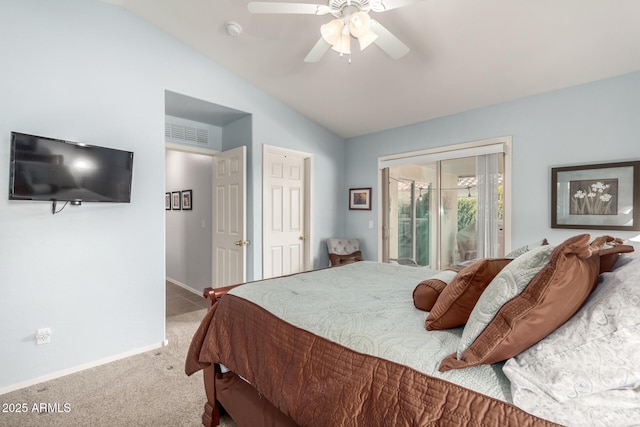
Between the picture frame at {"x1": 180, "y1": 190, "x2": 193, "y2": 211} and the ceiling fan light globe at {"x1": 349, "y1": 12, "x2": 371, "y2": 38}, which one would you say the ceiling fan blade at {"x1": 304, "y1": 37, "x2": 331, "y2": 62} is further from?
the picture frame at {"x1": 180, "y1": 190, "x2": 193, "y2": 211}

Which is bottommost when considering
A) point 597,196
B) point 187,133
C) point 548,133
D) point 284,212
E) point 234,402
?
point 234,402

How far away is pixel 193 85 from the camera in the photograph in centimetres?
309

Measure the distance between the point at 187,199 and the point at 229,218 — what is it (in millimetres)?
1494

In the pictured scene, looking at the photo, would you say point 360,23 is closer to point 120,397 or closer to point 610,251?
point 610,251

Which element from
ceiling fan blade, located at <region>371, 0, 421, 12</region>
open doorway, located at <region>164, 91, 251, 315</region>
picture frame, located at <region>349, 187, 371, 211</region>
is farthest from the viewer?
picture frame, located at <region>349, 187, 371, 211</region>

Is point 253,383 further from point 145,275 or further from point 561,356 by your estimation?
point 145,275

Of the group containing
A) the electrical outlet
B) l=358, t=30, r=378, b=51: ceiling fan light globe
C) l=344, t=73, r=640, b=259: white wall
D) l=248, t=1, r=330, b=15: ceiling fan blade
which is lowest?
the electrical outlet

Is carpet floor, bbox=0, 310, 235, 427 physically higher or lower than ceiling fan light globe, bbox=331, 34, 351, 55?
lower

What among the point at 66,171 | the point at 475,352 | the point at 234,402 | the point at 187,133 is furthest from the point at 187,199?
the point at 475,352

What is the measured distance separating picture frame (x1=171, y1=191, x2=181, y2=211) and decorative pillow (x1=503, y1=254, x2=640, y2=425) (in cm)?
528

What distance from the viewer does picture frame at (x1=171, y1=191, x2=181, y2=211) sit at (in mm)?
5142

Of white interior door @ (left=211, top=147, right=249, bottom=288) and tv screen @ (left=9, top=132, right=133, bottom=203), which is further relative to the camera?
white interior door @ (left=211, top=147, right=249, bottom=288)

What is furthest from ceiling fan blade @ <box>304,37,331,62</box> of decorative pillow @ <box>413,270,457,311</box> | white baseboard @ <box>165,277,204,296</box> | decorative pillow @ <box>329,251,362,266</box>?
white baseboard @ <box>165,277,204,296</box>

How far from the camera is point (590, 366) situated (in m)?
0.75
